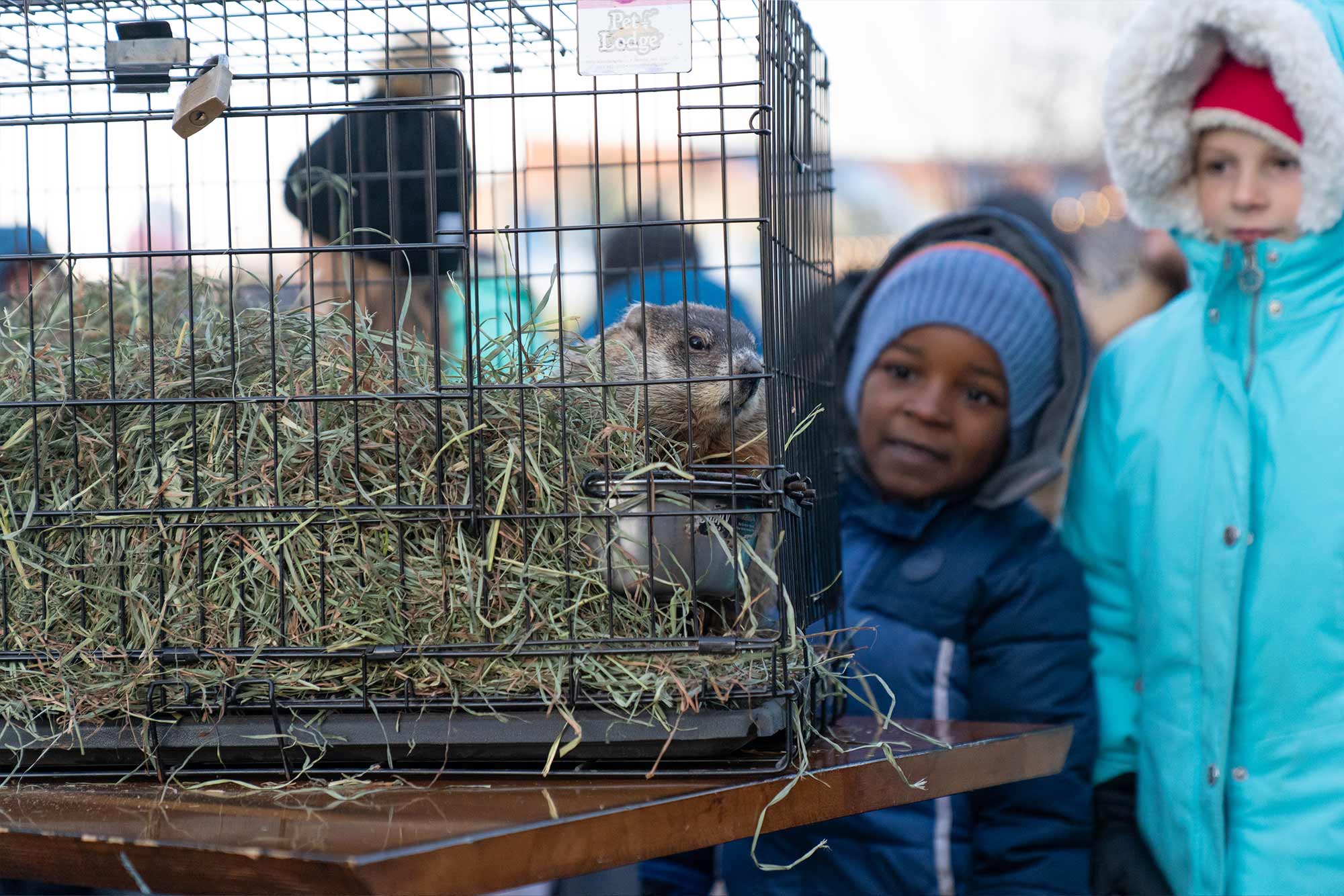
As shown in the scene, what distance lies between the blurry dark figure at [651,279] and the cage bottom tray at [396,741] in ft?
2.88

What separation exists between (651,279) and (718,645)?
238 centimetres

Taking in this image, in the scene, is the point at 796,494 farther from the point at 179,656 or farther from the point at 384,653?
the point at 179,656

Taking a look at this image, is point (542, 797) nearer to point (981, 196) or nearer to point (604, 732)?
point (604, 732)

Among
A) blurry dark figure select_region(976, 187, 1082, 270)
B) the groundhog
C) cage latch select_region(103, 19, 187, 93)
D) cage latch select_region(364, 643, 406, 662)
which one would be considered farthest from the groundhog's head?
blurry dark figure select_region(976, 187, 1082, 270)

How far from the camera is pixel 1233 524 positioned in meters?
2.24

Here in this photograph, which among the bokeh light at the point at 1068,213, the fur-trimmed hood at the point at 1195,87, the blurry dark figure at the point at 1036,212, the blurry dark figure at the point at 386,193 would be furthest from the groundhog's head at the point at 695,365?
the bokeh light at the point at 1068,213

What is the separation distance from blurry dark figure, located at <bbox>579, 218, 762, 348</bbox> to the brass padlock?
0.88m

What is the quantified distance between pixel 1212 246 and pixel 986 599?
0.94 m

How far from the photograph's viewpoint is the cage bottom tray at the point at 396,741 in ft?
4.80

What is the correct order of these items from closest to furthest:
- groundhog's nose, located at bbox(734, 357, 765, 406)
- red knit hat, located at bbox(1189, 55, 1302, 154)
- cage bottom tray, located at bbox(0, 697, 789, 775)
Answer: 1. cage bottom tray, located at bbox(0, 697, 789, 775)
2. groundhog's nose, located at bbox(734, 357, 765, 406)
3. red knit hat, located at bbox(1189, 55, 1302, 154)

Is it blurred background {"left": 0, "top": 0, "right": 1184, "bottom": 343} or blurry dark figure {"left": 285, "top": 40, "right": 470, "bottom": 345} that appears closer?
blurred background {"left": 0, "top": 0, "right": 1184, "bottom": 343}

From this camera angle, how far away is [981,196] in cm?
421

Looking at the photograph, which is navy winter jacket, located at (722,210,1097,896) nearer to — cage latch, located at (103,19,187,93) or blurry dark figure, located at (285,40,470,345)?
blurry dark figure, located at (285,40,470,345)

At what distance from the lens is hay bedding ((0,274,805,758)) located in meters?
1.52
